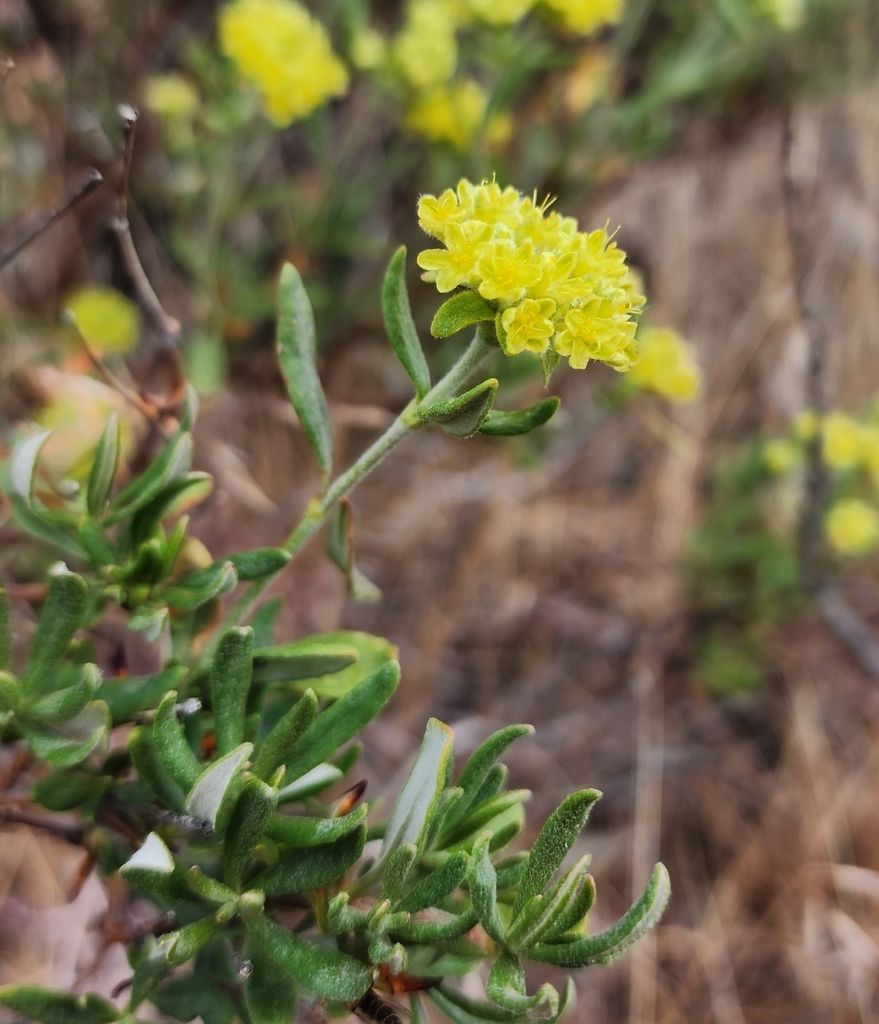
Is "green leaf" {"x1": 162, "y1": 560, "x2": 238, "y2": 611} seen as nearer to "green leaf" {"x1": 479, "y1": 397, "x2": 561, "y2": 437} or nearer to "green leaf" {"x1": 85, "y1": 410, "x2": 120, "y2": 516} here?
"green leaf" {"x1": 85, "y1": 410, "x2": 120, "y2": 516}

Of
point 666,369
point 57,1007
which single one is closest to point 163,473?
point 57,1007

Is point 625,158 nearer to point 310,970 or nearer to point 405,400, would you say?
point 405,400

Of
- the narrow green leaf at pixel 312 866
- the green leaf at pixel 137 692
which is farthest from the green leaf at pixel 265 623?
the narrow green leaf at pixel 312 866

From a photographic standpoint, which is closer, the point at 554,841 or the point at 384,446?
the point at 554,841

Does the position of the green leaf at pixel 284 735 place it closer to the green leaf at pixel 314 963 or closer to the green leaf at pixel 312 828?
the green leaf at pixel 312 828

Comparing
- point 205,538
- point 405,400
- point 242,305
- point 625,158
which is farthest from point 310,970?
point 625,158

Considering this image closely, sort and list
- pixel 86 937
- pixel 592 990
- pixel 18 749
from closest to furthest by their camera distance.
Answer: pixel 18 749 < pixel 86 937 < pixel 592 990

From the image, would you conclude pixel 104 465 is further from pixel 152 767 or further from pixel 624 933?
pixel 624 933
